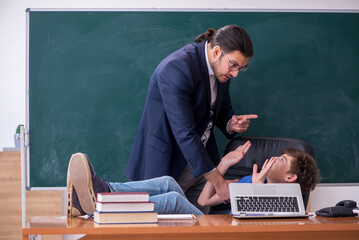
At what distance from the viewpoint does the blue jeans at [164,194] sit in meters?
1.95

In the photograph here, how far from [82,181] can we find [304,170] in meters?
1.29

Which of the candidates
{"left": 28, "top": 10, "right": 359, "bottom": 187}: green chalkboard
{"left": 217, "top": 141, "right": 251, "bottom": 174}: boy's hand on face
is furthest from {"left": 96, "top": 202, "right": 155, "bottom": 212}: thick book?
{"left": 28, "top": 10, "right": 359, "bottom": 187}: green chalkboard

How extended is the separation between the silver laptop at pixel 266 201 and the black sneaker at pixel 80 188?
0.56 m

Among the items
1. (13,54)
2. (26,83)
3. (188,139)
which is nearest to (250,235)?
(188,139)

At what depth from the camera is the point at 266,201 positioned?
1797mm

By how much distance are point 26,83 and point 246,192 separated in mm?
2199

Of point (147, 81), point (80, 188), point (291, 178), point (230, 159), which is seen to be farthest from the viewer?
point (147, 81)

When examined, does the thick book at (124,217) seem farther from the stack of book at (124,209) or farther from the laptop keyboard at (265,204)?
the laptop keyboard at (265,204)

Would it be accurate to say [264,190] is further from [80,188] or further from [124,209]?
[80,188]

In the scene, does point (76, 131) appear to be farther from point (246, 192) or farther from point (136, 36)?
point (246, 192)

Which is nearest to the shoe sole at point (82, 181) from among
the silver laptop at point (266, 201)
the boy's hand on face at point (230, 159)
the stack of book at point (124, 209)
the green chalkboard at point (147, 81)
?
the stack of book at point (124, 209)

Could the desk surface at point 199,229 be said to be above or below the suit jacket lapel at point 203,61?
below

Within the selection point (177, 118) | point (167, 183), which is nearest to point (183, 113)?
point (177, 118)

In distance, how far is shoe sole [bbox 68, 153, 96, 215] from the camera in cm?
171
